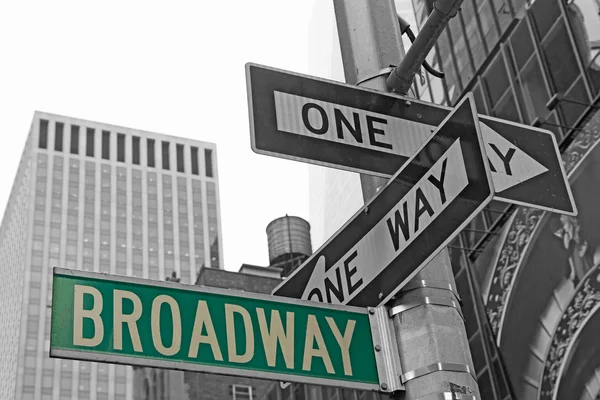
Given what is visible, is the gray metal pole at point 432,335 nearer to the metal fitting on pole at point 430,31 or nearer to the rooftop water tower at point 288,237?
the metal fitting on pole at point 430,31

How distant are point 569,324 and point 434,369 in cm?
1703

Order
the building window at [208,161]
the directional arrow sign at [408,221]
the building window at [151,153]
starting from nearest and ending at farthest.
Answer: the directional arrow sign at [408,221] < the building window at [151,153] < the building window at [208,161]

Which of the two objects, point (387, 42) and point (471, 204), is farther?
point (387, 42)

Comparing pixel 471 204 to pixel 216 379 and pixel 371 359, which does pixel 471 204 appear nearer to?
pixel 371 359

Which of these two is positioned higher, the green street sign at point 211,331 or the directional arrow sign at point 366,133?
the directional arrow sign at point 366,133

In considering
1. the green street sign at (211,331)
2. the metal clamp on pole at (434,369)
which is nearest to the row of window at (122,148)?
the green street sign at (211,331)

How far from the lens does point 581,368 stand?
1970 cm

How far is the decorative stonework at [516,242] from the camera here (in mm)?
21469

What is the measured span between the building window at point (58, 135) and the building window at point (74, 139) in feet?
5.14

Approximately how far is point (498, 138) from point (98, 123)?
146032 millimetres

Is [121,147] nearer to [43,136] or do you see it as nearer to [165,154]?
[165,154]

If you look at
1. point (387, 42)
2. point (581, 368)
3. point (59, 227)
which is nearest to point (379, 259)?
point (387, 42)

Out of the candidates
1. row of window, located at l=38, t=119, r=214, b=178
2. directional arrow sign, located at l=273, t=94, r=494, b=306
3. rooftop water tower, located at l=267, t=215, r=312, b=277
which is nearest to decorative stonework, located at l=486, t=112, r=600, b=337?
directional arrow sign, located at l=273, t=94, r=494, b=306

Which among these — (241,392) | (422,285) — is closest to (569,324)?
(422,285)
